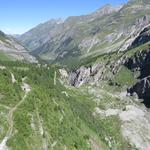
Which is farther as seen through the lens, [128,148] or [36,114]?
[128,148]

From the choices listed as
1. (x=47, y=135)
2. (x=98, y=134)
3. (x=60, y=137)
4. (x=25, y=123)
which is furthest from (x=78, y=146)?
(x=98, y=134)

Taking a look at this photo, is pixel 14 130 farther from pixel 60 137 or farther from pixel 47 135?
pixel 60 137

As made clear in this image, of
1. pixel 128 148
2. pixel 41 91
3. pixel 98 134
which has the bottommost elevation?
pixel 128 148

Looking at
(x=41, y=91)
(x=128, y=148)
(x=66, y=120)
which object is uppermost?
(x=41, y=91)

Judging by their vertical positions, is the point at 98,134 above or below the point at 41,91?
below

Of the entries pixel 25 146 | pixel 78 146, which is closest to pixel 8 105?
pixel 25 146

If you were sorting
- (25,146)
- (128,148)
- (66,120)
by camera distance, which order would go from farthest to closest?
(128,148) < (66,120) < (25,146)

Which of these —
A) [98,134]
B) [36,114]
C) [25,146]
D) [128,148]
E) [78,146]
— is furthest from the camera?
[128,148]

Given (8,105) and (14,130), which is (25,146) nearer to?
(14,130)

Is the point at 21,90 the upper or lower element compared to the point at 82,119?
upper
